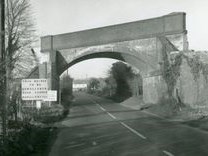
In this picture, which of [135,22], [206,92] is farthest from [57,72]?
[206,92]

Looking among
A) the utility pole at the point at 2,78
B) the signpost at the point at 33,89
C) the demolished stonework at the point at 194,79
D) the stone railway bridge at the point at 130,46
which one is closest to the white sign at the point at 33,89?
the signpost at the point at 33,89

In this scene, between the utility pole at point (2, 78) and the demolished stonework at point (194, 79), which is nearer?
the utility pole at point (2, 78)

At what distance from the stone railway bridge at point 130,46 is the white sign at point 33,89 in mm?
15189

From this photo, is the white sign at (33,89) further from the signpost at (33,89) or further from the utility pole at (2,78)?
the utility pole at (2,78)

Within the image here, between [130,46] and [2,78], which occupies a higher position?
[130,46]

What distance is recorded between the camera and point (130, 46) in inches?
1726

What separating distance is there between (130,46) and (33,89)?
72.3 feet

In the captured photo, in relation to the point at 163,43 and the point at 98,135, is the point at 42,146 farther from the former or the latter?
the point at 163,43

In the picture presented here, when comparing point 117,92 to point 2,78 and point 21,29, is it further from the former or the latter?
point 2,78

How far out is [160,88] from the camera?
124 feet

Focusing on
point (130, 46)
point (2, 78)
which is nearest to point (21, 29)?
point (130, 46)

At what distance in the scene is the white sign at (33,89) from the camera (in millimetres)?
22891

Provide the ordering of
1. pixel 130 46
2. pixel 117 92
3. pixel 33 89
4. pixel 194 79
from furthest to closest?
pixel 117 92 < pixel 130 46 < pixel 194 79 < pixel 33 89

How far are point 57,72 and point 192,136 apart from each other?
33.7 meters
